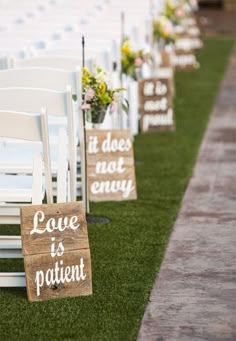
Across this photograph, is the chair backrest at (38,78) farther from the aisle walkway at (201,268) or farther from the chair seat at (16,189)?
the aisle walkway at (201,268)

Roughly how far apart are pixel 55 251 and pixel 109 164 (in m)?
2.77

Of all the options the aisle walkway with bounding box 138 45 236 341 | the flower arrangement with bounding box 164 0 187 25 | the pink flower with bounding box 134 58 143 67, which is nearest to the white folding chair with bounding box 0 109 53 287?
the aisle walkway with bounding box 138 45 236 341

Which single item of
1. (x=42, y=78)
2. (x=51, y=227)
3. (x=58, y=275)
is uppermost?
(x=42, y=78)

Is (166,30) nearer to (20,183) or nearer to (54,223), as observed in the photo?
(20,183)

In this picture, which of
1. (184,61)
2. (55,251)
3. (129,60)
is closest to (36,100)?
(55,251)

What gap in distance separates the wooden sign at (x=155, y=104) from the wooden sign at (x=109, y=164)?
12.1 ft

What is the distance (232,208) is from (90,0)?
13074 millimetres

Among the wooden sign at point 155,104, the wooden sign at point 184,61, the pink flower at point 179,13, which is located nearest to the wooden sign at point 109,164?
the wooden sign at point 155,104

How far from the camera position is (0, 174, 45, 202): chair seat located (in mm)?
7086

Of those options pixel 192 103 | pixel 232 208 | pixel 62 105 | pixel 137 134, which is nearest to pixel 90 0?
pixel 192 103

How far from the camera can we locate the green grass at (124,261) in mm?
6508

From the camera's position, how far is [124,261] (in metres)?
7.89

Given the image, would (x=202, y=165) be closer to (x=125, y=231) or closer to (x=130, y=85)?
(x=130, y=85)

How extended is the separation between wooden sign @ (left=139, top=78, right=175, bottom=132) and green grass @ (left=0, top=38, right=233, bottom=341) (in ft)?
0.72
